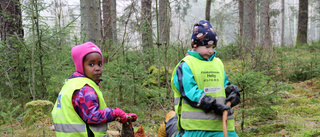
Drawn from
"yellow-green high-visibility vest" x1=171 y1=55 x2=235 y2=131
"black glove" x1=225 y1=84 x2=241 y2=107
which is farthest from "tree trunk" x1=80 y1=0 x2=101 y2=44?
"black glove" x1=225 y1=84 x2=241 y2=107

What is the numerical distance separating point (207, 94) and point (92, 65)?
1.40 metres

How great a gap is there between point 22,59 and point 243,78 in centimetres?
473

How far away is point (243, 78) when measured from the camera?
3.55 metres

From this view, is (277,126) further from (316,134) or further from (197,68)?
(197,68)

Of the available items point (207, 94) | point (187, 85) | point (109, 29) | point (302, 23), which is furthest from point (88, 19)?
point (302, 23)

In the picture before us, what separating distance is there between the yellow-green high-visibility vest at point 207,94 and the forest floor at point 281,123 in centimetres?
177

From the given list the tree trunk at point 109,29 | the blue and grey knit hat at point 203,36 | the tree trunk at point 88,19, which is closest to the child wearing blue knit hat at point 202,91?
the blue and grey knit hat at point 203,36

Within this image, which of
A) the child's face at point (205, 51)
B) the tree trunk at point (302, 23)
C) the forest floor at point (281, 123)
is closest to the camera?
the child's face at point (205, 51)

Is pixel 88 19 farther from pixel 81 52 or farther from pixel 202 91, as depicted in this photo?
pixel 202 91

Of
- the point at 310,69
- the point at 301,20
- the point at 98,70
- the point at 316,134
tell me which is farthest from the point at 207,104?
the point at 301,20

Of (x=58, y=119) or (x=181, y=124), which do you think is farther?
(x=181, y=124)

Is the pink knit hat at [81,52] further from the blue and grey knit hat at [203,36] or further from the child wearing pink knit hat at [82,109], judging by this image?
the blue and grey knit hat at [203,36]

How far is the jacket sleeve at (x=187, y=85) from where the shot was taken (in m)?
2.31

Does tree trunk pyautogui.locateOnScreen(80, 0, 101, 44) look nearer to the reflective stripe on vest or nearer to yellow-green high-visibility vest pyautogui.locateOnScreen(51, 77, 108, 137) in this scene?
yellow-green high-visibility vest pyautogui.locateOnScreen(51, 77, 108, 137)
